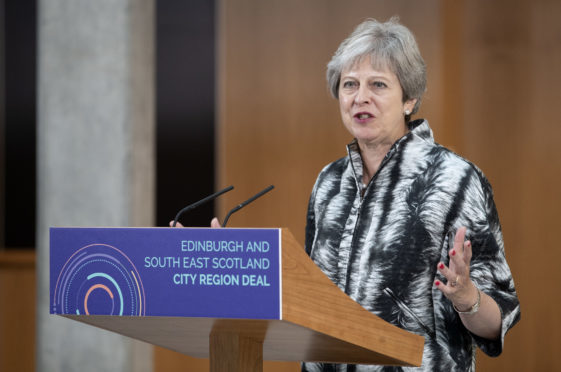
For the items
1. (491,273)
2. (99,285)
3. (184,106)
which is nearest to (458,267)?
(491,273)

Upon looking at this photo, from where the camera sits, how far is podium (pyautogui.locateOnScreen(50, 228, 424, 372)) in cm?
122

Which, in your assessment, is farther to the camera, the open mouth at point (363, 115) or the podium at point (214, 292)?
the open mouth at point (363, 115)

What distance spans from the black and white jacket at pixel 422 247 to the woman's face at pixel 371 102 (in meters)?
0.06

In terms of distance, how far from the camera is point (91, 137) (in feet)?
14.0

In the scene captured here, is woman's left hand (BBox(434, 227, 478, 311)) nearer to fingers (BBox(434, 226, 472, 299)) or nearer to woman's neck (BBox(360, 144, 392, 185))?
fingers (BBox(434, 226, 472, 299))

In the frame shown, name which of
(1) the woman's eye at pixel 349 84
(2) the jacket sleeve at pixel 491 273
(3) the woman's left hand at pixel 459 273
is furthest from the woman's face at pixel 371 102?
(3) the woman's left hand at pixel 459 273

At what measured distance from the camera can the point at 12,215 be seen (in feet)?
17.1

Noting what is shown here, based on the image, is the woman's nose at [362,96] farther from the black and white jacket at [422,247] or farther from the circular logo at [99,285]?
the circular logo at [99,285]

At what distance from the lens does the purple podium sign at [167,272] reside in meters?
1.22

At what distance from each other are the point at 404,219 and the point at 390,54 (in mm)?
414

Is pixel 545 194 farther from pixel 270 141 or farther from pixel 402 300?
pixel 402 300

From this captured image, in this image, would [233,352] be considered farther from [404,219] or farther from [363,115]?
[363,115]

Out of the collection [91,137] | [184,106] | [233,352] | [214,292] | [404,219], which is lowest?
[233,352]

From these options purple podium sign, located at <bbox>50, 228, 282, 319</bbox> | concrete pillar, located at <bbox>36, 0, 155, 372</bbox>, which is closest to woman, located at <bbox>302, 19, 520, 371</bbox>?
purple podium sign, located at <bbox>50, 228, 282, 319</bbox>
